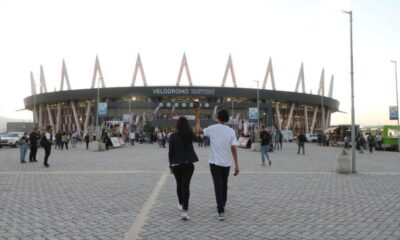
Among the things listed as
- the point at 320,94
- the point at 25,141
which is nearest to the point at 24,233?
the point at 25,141

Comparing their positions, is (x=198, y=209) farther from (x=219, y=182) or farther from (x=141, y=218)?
(x=141, y=218)

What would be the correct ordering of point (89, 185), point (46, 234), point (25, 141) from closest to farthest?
point (46, 234) → point (89, 185) → point (25, 141)

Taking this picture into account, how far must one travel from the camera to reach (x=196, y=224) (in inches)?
219

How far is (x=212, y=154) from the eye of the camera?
19.5 feet

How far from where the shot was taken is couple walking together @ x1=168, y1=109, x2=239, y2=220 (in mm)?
5875

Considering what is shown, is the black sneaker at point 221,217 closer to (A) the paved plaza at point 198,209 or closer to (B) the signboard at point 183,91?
(A) the paved plaza at point 198,209

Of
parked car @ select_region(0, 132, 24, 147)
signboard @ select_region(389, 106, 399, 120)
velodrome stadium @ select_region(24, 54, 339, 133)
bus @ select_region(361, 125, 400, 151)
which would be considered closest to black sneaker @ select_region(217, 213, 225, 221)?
bus @ select_region(361, 125, 400, 151)

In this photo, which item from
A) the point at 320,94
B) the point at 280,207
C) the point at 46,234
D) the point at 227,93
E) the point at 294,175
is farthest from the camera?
the point at 320,94

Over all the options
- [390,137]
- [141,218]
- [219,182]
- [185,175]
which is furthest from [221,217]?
[390,137]

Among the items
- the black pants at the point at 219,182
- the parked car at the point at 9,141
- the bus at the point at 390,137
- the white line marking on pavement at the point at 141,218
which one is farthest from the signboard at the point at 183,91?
the black pants at the point at 219,182

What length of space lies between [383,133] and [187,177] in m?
32.4

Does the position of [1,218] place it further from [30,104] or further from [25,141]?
[30,104]

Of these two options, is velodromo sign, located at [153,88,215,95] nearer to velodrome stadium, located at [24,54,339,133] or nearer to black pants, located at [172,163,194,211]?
velodrome stadium, located at [24,54,339,133]

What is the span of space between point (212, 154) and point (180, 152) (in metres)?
0.52
